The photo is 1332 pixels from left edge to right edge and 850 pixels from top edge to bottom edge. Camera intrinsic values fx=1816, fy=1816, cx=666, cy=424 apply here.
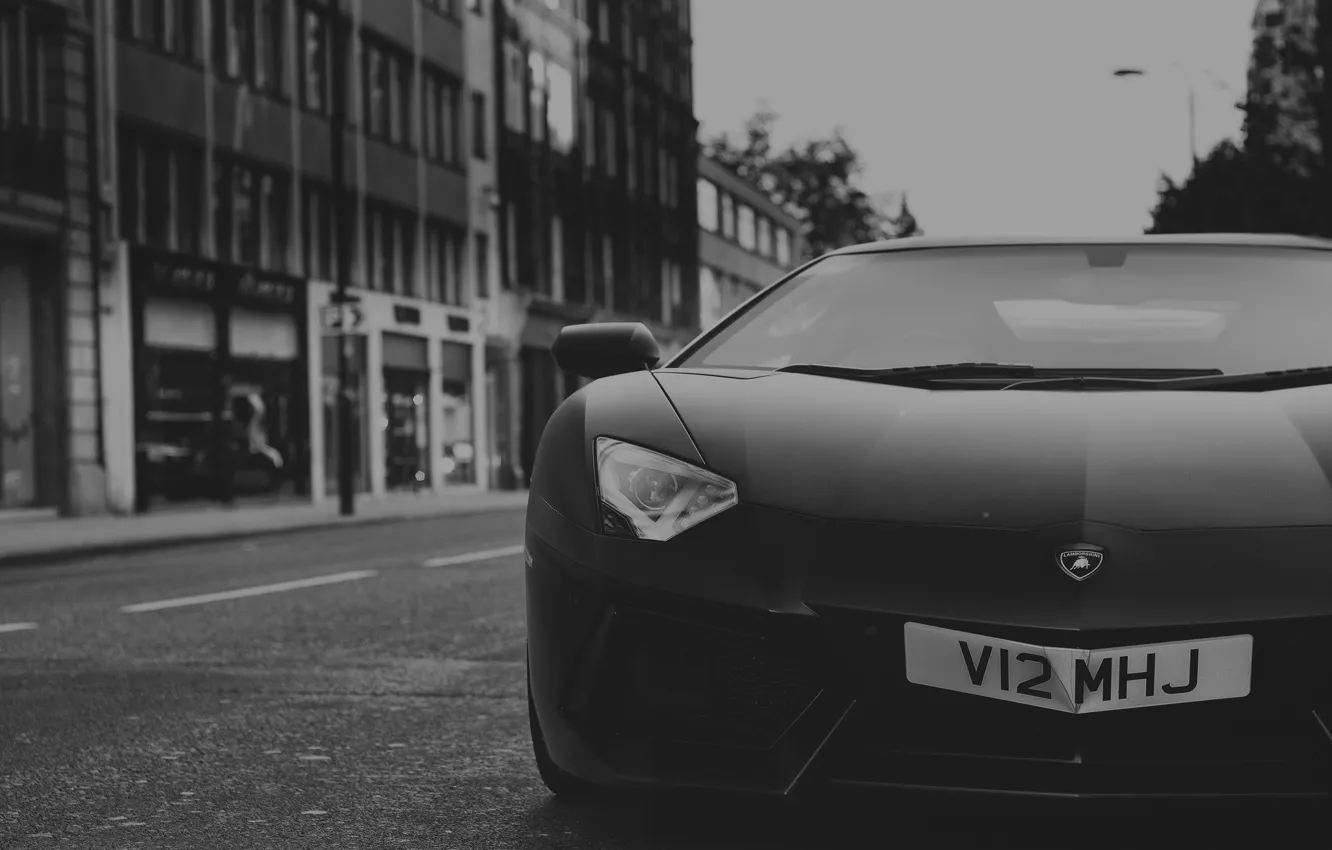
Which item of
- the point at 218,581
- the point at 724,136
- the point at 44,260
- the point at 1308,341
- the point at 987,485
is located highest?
the point at 724,136

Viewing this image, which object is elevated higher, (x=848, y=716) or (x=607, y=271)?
(x=607, y=271)

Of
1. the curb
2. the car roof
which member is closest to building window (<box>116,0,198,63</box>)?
the curb

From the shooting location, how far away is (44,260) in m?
24.8

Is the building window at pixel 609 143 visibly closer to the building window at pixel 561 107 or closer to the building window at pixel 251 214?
the building window at pixel 561 107

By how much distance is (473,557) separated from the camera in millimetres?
13836

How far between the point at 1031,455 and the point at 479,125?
38866mm

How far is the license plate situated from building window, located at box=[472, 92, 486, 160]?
3877cm

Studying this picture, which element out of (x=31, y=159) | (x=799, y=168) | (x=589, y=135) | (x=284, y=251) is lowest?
(x=284, y=251)

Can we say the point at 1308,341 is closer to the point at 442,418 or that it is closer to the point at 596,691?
the point at 596,691

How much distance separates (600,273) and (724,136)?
45.2 m

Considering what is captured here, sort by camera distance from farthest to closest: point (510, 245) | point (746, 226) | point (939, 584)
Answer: point (746, 226)
point (510, 245)
point (939, 584)

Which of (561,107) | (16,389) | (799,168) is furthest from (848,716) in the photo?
(799,168)

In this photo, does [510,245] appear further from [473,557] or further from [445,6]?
[473,557]

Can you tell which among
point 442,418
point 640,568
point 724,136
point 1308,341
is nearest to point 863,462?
point 640,568
